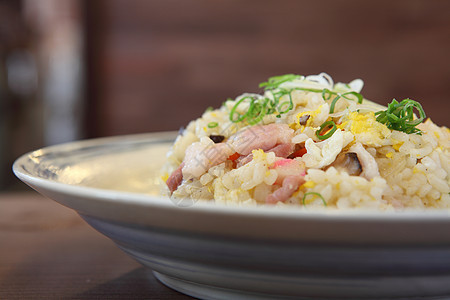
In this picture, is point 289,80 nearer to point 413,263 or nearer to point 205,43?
point 413,263

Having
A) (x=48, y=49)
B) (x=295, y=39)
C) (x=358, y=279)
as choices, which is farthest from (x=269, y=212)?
(x=48, y=49)

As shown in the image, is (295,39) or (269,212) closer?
(269,212)

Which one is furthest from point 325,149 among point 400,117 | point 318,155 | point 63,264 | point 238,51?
point 238,51

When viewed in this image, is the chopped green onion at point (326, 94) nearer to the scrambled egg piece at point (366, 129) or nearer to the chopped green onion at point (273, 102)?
the chopped green onion at point (273, 102)

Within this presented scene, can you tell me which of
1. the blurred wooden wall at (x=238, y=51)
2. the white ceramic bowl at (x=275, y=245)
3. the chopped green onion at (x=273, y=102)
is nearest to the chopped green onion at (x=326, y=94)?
the chopped green onion at (x=273, y=102)

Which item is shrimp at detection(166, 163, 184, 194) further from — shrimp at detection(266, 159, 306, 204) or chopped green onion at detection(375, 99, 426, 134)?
chopped green onion at detection(375, 99, 426, 134)

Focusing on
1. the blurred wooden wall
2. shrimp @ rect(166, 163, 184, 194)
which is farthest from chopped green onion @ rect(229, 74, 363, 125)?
the blurred wooden wall

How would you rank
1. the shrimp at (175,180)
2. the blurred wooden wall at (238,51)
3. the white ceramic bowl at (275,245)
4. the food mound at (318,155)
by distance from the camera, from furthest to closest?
1. the blurred wooden wall at (238,51)
2. the shrimp at (175,180)
3. the food mound at (318,155)
4. the white ceramic bowl at (275,245)
